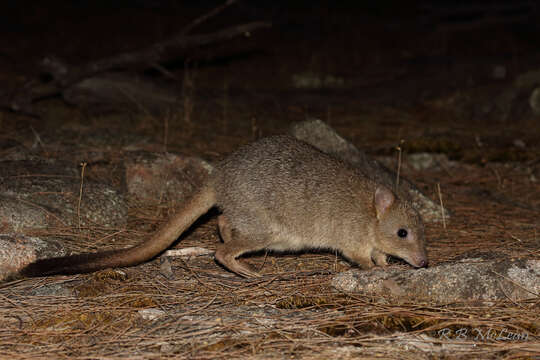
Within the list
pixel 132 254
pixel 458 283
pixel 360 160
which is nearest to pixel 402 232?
pixel 458 283

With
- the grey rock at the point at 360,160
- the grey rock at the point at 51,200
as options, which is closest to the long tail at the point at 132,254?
the grey rock at the point at 51,200

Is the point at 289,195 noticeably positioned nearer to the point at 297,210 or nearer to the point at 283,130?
the point at 297,210

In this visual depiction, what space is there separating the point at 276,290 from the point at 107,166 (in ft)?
11.6

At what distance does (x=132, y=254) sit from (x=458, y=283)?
7.81 ft

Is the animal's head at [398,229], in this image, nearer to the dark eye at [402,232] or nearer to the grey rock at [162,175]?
the dark eye at [402,232]

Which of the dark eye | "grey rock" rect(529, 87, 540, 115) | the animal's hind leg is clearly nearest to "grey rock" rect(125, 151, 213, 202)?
the animal's hind leg

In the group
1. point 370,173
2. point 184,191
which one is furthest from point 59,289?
point 370,173

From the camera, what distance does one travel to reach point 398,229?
16.6 ft

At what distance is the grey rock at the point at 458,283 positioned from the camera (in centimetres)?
395

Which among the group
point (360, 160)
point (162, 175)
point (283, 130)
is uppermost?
point (283, 130)

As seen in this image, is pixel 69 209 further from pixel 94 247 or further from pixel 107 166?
pixel 107 166

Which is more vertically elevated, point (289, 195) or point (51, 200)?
point (289, 195)

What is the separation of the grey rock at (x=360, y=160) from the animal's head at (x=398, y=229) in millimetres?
1361

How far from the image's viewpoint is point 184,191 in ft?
21.6
